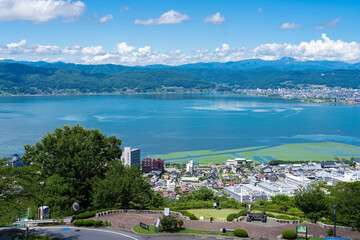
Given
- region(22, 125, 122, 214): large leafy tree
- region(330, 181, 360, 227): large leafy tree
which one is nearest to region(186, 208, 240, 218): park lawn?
region(330, 181, 360, 227): large leafy tree

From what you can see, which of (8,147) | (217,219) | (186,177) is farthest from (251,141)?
(217,219)

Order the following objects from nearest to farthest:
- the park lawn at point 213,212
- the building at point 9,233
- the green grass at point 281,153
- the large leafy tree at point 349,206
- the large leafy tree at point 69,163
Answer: the building at point 9,233, the large leafy tree at point 349,206, the large leafy tree at point 69,163, the park lawn at point 213,212, the green grass at point 281,153

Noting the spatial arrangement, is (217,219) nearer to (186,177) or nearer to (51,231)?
(51,231)

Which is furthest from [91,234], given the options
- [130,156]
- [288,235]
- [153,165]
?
[130,156]

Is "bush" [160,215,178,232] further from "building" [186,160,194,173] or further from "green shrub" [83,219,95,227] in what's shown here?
"building" [186,160,194,173]

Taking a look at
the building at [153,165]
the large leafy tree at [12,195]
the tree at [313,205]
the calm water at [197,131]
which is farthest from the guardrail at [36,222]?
the calm water at [197,131]

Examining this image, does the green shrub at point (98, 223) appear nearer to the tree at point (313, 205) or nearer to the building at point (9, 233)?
the building at point (9, 233)

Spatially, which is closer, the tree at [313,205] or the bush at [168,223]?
the bush at [168,223]
